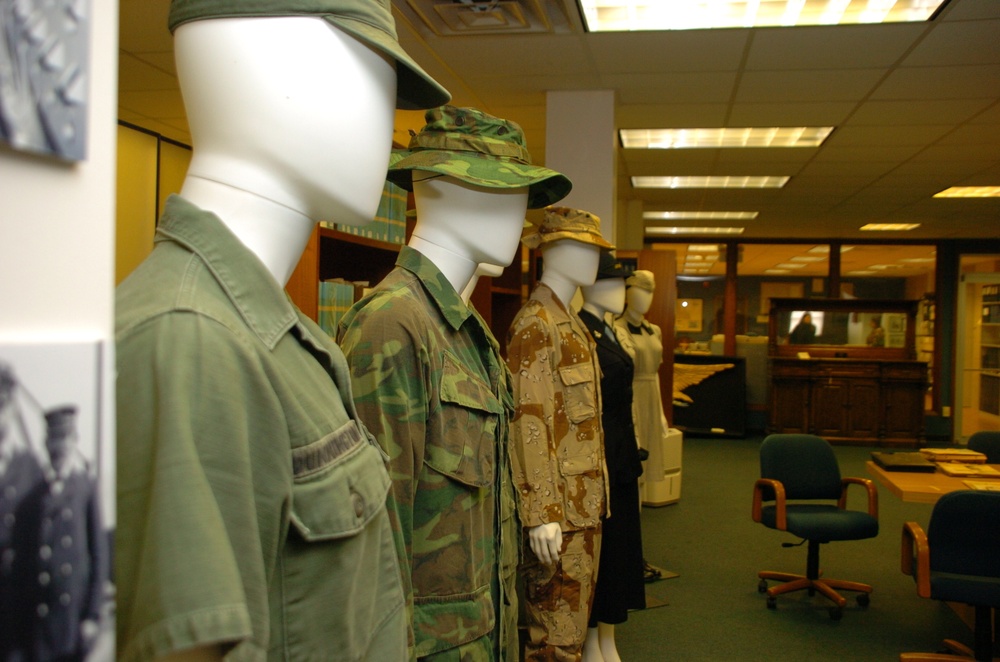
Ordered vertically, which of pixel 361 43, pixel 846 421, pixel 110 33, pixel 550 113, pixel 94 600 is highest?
pixel 550 113

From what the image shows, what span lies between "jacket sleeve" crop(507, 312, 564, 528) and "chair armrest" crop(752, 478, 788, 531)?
2.00m

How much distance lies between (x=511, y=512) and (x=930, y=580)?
209 cm

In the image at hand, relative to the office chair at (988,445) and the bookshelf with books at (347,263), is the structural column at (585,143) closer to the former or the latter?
the bookshelf with books at (347,263)

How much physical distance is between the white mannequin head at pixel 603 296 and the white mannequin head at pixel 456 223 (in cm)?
166

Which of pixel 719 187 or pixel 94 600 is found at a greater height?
pixel 719 187

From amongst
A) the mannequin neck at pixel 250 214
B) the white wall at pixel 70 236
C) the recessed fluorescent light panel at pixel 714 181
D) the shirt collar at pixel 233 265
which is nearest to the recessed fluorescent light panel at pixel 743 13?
the mannequin neck at pixel 250 214

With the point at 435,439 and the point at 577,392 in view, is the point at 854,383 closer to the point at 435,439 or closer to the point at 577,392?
the point at 577,392

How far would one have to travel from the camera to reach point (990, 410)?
34.0 ft

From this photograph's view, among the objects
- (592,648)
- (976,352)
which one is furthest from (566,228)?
(976,352)

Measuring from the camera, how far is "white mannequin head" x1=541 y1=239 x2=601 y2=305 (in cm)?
268

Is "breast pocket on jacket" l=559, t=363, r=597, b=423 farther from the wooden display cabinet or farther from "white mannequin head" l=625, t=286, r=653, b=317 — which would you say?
the wooden display cabinet

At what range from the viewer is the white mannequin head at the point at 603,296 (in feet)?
10.8

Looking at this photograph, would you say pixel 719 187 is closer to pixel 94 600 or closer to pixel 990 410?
pixel 990 410

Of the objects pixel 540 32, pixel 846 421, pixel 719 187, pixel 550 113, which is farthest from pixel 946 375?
pixel 540 32
